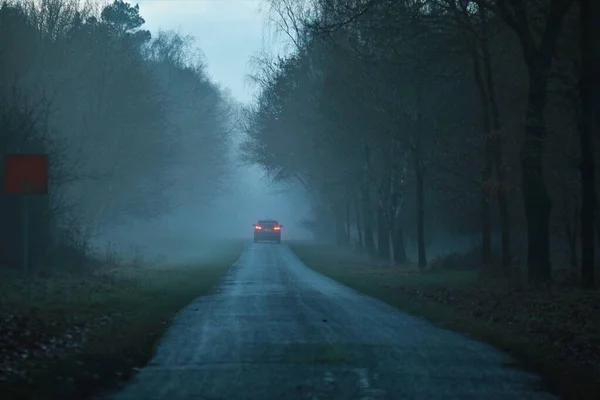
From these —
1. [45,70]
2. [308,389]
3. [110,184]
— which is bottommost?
[308,389]

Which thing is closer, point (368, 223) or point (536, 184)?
point (536, 184)

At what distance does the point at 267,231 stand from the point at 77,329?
73.4 meters

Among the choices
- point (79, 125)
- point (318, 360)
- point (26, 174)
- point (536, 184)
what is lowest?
point (318, 360)

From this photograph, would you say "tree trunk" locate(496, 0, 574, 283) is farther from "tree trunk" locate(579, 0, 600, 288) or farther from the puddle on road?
the puddle on road

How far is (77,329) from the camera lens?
18312 millimetres

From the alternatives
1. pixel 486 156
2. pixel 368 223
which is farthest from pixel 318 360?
pixel 368 223

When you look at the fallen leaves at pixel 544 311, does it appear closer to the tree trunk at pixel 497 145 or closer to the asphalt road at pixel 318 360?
the asphalt road at pixel 318 360

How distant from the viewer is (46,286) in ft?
88.2

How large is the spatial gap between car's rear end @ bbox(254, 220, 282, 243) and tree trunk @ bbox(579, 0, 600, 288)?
6421cm

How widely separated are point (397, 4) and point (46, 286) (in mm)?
11858

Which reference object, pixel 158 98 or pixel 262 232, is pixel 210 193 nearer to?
pixel 262 232

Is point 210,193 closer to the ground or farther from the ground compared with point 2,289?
farther from the ground

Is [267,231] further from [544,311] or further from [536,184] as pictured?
[544,311]

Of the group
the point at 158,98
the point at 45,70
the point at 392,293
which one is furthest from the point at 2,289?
the point at 158,98
